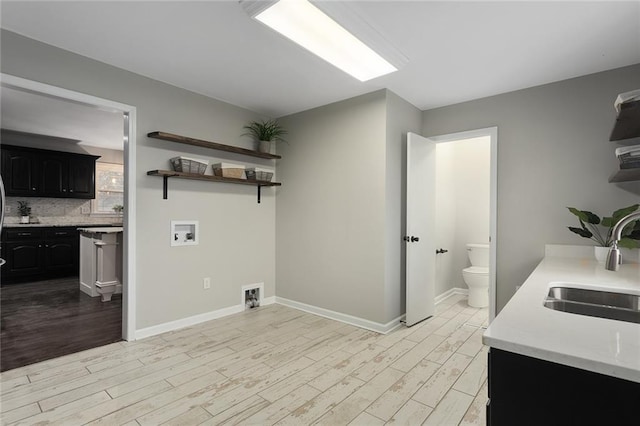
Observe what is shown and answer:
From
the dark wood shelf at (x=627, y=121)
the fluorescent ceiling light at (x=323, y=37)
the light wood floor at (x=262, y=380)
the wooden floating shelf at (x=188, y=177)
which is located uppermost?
the fluorescent ceiling light at (x=323, y=37)

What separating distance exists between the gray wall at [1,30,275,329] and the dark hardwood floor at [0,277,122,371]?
570mm

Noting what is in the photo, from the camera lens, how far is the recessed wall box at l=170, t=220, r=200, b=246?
10.8ft

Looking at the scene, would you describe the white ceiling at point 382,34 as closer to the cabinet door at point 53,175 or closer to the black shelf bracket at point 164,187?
the black shelf bracket at point 164,187

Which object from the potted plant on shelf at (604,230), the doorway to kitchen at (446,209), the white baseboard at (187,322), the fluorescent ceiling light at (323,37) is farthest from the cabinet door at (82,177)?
the potted plant on shelf at (604,230)

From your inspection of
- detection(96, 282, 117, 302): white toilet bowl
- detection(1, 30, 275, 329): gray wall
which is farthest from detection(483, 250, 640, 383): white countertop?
detection(96, 282, 117, 302): white toilet bowl

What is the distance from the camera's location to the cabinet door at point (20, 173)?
17.7ft

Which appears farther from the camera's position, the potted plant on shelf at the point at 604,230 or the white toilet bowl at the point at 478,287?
the white toilet bowl at the point at 478,287

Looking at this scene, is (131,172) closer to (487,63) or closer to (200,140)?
(200,140)

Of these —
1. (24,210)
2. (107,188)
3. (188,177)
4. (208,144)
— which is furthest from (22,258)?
(208,144)

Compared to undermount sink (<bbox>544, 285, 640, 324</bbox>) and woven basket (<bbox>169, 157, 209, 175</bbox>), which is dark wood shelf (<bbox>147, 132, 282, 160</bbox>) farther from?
undermount sink (<bbox>544, 285, 640, 324</bbox>)

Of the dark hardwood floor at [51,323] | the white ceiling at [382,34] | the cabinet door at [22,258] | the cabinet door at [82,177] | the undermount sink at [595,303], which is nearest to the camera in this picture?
the undermount sink at [595,303]

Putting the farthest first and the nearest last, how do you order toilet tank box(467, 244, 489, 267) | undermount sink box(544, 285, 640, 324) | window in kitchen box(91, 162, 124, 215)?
window in kitchen box(91, 162, 124, 215)
toilet tank box(467, 244, 489, 267)
undermount sink box(544, 285, 640, 324)

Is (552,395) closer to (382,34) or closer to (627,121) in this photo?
(627,121)

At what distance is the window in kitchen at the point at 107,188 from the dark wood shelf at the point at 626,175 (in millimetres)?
7645
